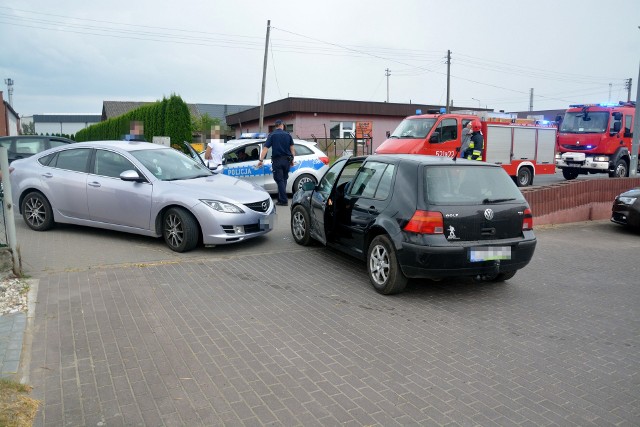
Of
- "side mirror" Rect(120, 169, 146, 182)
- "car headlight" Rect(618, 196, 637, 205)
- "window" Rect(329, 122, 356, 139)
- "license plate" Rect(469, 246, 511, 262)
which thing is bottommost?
"license plate" Rect(469, 246, 511, 262)

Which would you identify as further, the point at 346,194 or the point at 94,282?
the point at 346,194

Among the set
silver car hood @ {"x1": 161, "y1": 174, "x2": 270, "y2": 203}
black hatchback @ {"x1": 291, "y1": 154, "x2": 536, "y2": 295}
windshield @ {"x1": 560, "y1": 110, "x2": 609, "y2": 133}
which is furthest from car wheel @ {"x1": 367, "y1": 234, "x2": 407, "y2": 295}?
windshield @ {"x1": 560, "y1": 110, "x2": 609, "y2": 133}

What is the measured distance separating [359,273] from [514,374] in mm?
2974

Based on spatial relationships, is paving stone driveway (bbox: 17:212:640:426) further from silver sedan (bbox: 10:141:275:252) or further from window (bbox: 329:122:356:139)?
window (bbox: 329:122:356:139)

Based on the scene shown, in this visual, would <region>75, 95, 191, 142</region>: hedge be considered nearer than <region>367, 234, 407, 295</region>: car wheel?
No

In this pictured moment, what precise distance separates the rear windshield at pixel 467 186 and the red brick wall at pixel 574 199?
473 cm

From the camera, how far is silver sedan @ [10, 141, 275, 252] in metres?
7.31

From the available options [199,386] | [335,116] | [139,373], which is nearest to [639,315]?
Answer: [199,386]

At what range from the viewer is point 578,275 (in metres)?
7.04

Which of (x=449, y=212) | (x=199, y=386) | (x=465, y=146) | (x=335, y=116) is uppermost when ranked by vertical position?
(x=335, y=116)

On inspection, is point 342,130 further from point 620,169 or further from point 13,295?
point 13,295

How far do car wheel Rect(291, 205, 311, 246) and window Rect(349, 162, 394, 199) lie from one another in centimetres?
147

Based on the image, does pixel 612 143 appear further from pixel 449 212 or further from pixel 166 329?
pixel 166 329

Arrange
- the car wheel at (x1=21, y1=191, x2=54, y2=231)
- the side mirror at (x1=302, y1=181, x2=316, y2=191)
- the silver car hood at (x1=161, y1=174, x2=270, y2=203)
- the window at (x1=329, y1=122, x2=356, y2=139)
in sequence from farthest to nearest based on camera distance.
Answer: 1. the window at (x1=329, y1=122, x2=356, y2=139)
2. the car wheel at (x1=21, y1=191, x2=54, y2=231)
3. the side mirror at (x1=302, y1=181, x2=316, y2=191)
4. the silver car hood at (x1=161, y1=174, x2=270, y2=203)
